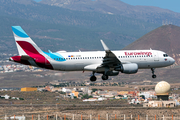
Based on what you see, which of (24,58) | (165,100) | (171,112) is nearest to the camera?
(24,58)

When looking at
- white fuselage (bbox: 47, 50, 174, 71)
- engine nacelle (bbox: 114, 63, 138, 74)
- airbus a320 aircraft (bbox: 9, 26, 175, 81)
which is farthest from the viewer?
white fuselage (bbox: 47, 50, 174, 71)

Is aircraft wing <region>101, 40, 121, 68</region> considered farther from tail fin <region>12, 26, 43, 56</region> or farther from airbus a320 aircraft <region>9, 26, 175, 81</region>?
tail fin <region>12, 26, 43, 56</region>

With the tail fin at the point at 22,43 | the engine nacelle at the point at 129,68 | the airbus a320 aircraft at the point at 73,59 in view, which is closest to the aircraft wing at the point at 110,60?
the airbus a320 aircraft at the point at 73,59

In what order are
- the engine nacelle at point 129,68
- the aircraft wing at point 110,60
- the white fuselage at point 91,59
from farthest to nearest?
the white fuselage at point 91,59, the engine nacelle at point 129,68, the aircraft wing at point 110,60

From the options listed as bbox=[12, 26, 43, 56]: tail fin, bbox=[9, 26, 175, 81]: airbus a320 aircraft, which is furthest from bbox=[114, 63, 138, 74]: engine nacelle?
bbox=[12, 26, 43, 56]: tail fin

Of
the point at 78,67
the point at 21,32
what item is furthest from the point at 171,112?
the point at 21,32

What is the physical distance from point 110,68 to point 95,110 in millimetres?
9798

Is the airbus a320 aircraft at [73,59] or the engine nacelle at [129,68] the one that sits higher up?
the airbus a320 aircraft at [73,59]

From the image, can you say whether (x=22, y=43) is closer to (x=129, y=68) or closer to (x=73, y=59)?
(x=73, y=59)

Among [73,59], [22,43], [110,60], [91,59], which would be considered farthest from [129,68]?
[22,43]

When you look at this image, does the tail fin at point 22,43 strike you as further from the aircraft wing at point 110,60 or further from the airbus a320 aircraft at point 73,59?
the aircraft wing at point 110,60

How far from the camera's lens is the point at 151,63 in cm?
8294

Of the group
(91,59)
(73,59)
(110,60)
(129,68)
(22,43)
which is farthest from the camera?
(91,59)

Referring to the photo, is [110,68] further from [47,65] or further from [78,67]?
[47,65]
